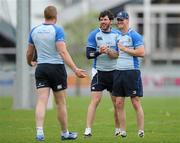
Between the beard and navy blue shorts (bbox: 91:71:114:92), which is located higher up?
the beard

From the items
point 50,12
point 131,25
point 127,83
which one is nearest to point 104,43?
point 127,83

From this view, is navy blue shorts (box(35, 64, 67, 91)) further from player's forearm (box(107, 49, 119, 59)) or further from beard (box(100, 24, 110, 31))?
beard (box(100, 24, 110, 31))

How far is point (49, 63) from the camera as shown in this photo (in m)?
13.6

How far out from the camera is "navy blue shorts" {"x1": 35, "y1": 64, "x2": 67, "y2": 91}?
13555mm

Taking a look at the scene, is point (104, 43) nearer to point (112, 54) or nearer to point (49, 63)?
point (112, 54)

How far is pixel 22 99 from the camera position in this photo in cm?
2514

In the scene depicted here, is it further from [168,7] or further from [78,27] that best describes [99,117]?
[168,7]

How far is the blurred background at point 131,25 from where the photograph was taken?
43.8 metres

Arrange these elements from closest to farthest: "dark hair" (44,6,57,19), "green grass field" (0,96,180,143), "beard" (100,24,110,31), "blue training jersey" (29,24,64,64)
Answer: "dark hair" (44,6,57,19) < "blue training jersey" (29,24,64,64) < "green grass field" (0,96,180,143) < "beard" (100,24,110,31)

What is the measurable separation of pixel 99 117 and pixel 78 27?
34.9 meters

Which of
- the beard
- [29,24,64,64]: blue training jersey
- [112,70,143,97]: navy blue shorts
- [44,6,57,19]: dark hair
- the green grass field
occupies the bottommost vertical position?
the green grass field

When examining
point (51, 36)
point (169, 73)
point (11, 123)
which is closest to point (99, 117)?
point (11, 123)

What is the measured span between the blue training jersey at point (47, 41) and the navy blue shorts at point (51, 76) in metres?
0.09

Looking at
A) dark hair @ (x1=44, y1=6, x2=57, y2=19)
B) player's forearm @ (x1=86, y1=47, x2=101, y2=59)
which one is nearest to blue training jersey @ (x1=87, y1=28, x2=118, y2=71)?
player's forearm @ (x1=86, y1=47, x2=101, y2=59)
